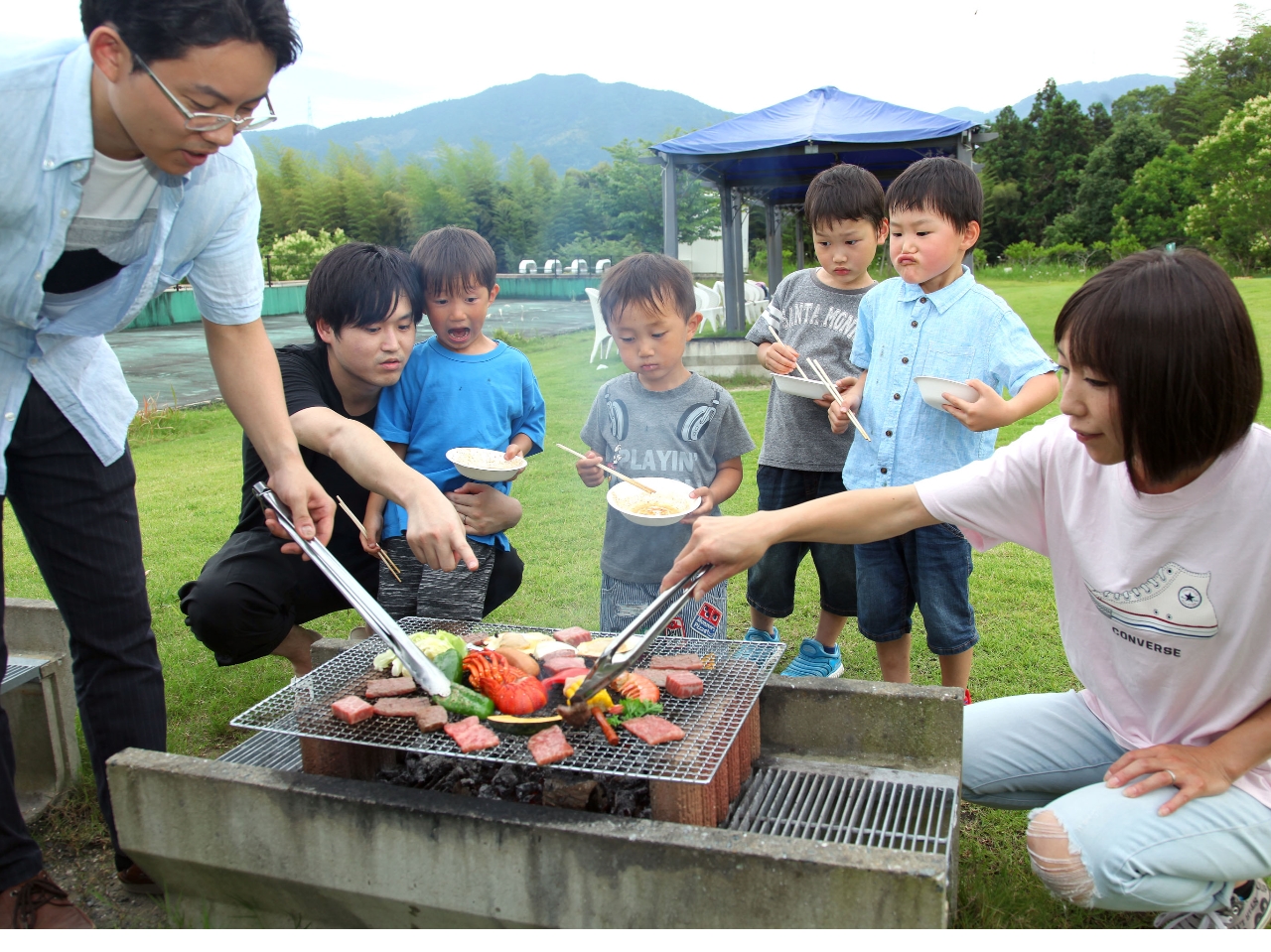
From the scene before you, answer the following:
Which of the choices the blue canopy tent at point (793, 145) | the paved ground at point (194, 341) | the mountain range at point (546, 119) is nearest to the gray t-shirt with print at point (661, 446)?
the blue canopy tent at point (793, 145)

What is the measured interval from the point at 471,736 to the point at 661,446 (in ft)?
4.93

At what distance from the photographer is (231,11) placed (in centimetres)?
175

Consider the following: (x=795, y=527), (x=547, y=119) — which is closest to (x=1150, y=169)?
(x=795, y=527)

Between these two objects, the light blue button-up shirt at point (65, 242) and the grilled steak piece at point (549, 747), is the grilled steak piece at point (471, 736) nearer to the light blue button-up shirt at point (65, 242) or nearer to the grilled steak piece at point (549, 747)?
the grilled steak piece at point (549, 747)

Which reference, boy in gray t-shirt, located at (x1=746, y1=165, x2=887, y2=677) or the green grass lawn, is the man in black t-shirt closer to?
the green grass lawn

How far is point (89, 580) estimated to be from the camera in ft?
7.09

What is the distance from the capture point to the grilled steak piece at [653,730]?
1833 mm

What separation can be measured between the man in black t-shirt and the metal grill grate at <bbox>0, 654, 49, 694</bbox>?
427mm

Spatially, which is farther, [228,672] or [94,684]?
[228,672]

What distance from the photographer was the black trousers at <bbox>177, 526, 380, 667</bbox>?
2795 mm

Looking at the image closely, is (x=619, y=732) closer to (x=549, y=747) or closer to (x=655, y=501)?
(x=549, y=747)

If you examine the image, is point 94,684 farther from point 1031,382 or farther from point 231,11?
point 1031,382

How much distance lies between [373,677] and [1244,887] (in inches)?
80.5

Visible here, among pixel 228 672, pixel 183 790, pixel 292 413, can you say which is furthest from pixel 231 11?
pixel 228 672
